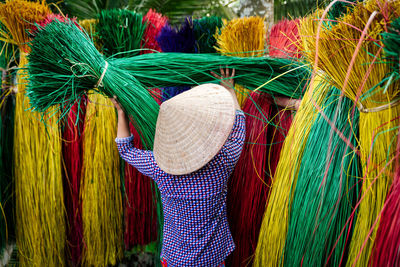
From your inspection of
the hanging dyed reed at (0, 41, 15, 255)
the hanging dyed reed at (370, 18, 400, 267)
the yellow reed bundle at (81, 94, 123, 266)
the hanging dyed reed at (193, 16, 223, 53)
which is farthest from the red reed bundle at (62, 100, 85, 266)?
the hanging dyed reed at (370, 18, 400, 267)

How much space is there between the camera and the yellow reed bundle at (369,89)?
2.30 ft

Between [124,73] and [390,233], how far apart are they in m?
1.12

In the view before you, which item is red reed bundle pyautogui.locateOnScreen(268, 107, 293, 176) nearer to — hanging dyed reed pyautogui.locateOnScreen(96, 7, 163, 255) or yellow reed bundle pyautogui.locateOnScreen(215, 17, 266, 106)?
yellow reed bundle pyautogui.locateOnScreen(215, 17, 266, 106)

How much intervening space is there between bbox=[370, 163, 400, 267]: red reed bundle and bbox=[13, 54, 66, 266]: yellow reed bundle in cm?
159

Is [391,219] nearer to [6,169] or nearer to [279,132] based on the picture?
[279,132]

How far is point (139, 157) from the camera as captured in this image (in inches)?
46.3

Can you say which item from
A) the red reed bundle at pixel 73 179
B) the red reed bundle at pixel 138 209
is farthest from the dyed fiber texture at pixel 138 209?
the red reed bundle at pixel 73 179

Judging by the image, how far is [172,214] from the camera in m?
1.18

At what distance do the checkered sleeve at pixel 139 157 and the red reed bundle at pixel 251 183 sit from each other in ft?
1.64

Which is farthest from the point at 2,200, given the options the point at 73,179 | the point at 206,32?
the point at 206,32

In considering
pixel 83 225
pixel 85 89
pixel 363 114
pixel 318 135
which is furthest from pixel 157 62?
pixel 83 225

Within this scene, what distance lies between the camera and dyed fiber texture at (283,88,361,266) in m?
0.89

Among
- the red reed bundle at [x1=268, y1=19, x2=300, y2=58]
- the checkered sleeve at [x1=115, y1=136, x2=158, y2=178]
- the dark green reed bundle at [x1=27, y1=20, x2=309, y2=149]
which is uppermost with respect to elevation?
the red reed bundle at [x1=268, y1=19, x2=300, y2=58]

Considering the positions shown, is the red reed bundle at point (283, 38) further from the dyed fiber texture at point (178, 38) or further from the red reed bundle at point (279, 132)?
the dyed fiber texture at point (178, 38)
